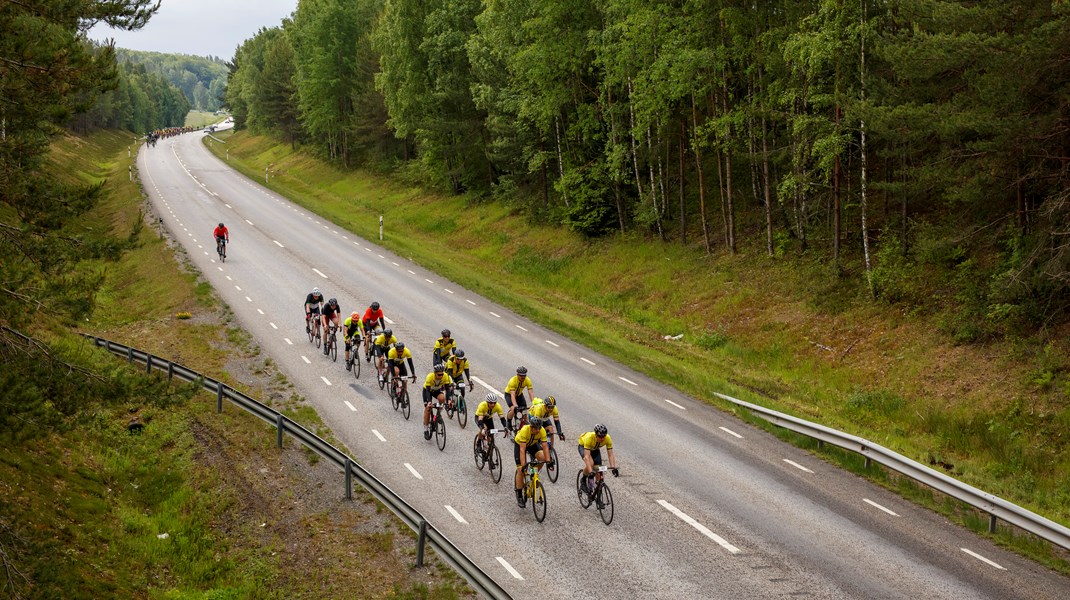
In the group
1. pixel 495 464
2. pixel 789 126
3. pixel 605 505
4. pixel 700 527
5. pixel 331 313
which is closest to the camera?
pixel 700 527

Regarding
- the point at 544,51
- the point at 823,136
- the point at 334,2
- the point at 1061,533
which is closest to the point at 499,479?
the point at 1061,533

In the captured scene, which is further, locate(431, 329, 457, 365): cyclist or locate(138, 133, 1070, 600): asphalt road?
locate(431, 329, 457, 365): cyclist

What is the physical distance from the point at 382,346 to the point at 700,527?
33.7 ft

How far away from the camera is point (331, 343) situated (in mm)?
24000

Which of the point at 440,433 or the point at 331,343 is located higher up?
the point at 331,343

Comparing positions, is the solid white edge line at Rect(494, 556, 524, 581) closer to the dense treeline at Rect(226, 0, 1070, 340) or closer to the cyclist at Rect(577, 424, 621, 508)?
the cyclist at Rect(577, 424, 621, 508)

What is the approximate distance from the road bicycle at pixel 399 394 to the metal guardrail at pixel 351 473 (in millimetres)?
2848

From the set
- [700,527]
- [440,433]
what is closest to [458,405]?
[440,433]

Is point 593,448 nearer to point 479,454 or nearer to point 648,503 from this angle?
point 648,503

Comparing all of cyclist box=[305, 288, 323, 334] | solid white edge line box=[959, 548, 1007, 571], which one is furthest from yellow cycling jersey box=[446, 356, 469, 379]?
solid white edge line box=[959, 548, 1007, 571]

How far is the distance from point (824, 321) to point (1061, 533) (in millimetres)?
13067

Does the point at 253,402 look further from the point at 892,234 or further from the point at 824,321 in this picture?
the point at 892,234

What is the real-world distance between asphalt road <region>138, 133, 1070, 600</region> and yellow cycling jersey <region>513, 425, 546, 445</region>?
129 centimetres

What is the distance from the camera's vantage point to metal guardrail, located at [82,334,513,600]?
11.4 m
